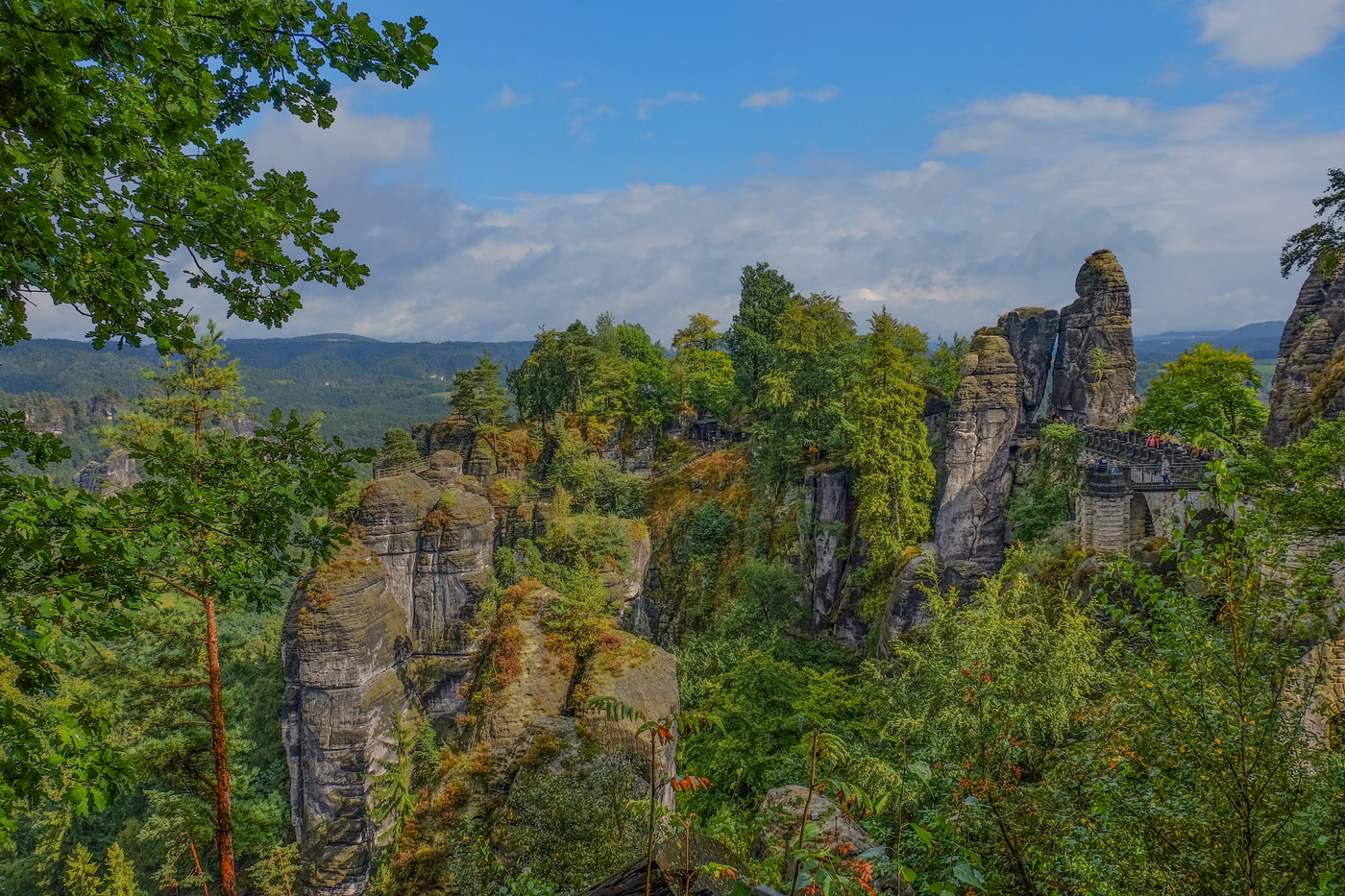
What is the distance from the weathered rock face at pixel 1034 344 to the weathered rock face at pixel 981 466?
19.0 feet

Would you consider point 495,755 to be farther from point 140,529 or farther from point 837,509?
point 837,509

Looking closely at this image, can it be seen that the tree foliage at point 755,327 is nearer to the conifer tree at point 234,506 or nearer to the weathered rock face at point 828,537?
the weathered rock face at point 828,537

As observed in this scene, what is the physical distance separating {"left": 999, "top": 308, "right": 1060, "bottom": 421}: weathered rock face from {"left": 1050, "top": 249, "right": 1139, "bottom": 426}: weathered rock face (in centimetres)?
110

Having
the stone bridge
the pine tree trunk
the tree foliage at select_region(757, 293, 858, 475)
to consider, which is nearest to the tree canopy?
the pine tree trunk

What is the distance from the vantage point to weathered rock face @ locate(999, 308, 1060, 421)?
28438 mm

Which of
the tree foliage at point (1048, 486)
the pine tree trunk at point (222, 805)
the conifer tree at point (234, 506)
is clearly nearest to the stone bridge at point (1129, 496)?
the tree foliage at point (1048, 486)

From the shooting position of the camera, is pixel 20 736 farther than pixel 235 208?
No

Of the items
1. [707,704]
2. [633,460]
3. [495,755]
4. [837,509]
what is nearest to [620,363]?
[633,460]

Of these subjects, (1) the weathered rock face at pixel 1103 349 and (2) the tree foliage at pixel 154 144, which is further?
(1) the weathered rock face at pixel 1103 349

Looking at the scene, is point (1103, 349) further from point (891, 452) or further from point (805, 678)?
point (805, 678)

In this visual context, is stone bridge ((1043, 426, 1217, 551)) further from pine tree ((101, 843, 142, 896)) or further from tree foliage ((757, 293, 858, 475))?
pine tree ((101, 843, 142, 896))

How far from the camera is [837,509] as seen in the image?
25750 millimetres

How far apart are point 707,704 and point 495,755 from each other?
28.0 feet

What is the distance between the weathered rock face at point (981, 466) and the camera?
2317 cm
